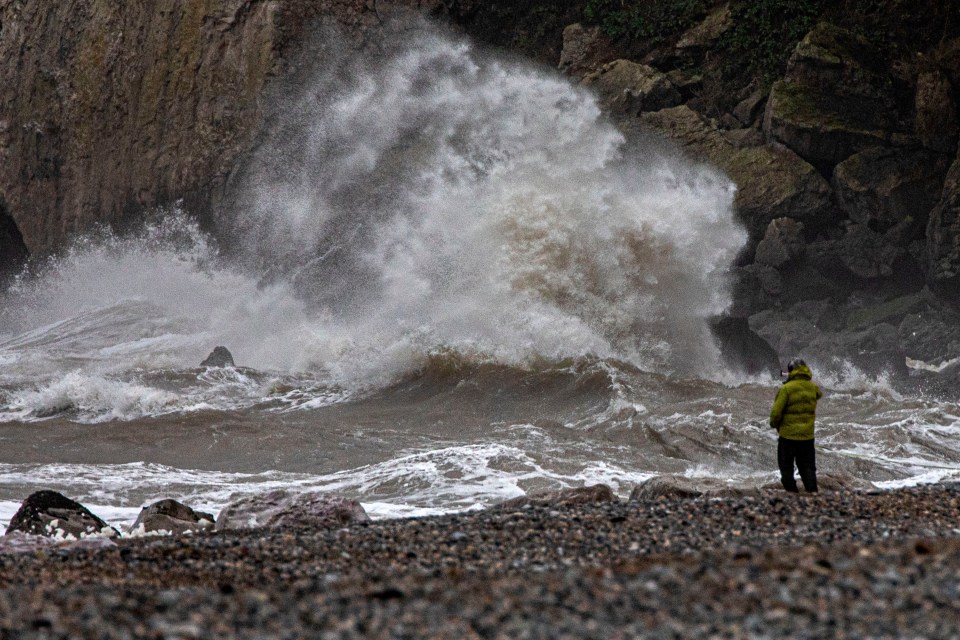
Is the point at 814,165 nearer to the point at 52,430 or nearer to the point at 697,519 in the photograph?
the point at 52,430

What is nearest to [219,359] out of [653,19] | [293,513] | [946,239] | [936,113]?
[653,19]

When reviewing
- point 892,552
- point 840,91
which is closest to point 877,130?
point 840,91

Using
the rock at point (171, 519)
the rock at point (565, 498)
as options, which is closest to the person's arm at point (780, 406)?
the rock at point (565, 498)

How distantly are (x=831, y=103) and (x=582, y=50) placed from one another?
18.3 feet

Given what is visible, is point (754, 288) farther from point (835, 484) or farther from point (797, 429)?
point (797, 429)

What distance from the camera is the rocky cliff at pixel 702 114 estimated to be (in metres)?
19.1

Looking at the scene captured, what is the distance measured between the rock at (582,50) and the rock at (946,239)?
7345 mm

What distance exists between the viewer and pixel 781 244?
19625mm

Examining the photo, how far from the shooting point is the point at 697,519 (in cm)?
600

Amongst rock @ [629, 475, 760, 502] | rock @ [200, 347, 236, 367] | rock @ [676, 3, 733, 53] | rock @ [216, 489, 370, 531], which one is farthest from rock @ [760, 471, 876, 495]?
rock @ [676, 3, 733, 53]

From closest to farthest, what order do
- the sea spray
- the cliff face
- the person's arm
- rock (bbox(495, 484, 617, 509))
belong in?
rock (bbox(495, 484, 617, 509)), the person's arm, the sea spray, the cliff face

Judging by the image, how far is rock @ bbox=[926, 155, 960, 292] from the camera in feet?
59.6

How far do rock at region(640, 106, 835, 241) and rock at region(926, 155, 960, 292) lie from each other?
1.71 metres

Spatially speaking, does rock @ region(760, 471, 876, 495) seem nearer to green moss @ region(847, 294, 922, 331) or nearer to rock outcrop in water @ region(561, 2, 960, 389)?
rock outcrop in water @ region(561, 2, 960, 389)
